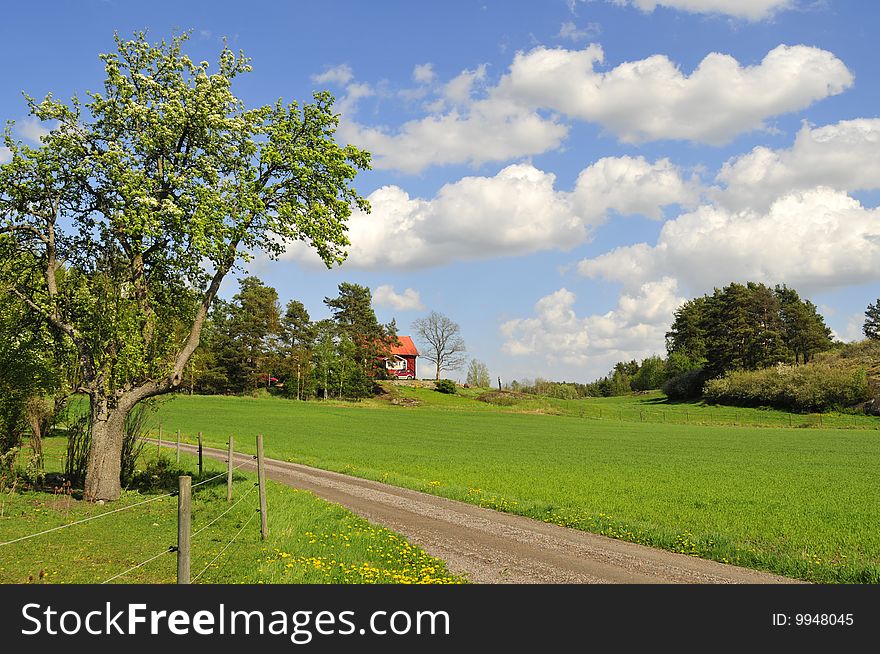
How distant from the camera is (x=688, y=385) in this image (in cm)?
12306

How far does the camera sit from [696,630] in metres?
8.65

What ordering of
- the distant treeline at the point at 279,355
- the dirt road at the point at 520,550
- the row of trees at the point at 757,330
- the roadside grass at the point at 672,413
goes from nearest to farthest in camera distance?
the dirt road at the point at 520,550, the roadside grass at the point at 672,413, the distant treeline at the point at 279,355, the row of trees at the point at 757,330

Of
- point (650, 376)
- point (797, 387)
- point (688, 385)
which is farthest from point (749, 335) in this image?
point (650, 376)

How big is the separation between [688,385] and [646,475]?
101m

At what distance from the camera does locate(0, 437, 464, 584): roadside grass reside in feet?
37.0

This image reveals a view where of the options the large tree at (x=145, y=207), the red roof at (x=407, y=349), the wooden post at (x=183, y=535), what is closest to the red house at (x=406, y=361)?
the red roof at (x=407, y=349)

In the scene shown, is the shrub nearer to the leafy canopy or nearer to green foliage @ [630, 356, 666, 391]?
green foliage @ [630, 356, 666, 391]

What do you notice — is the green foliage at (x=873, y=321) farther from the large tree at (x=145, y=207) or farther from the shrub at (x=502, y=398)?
the large tree at (x=145, y=207)

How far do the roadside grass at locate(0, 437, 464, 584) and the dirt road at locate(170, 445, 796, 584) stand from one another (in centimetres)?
85

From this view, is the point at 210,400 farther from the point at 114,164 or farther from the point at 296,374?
the point at 114,164

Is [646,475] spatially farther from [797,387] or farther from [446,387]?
[446,387]

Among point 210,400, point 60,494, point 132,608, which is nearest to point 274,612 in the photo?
point 132,608

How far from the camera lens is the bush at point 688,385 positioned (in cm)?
12188

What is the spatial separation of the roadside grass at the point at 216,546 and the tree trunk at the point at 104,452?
50cm
